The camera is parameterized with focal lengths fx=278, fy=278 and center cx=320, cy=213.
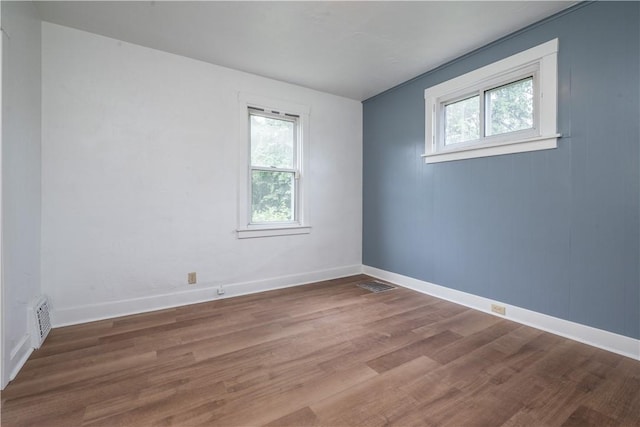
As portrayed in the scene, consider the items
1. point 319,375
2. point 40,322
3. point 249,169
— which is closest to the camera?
point 319,375

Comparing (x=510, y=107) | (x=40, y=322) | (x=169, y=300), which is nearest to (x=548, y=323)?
(x=510, y=107)

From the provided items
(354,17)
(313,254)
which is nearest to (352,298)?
(313,254)

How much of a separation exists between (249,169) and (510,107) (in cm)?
281

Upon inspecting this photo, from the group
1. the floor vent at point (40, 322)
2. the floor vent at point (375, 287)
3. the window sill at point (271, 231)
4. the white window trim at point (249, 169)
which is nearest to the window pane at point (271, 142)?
the white window trim at point (249, 169)

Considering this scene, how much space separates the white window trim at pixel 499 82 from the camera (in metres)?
2.29

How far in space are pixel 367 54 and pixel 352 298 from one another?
2650 millimetres

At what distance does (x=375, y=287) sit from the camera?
359 cm

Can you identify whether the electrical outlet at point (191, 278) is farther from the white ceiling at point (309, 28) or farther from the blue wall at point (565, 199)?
the blue wall at point (565, 199)

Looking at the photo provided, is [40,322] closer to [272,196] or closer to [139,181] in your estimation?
[139,181]

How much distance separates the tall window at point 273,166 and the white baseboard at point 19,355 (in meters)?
2.09

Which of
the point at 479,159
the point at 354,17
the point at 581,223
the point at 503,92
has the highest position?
the point at 354,17

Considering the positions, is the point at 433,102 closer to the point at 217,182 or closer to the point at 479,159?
the point at 479,159

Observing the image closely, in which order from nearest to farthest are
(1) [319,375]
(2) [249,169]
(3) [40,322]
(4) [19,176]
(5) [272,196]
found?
(1) [319,375] → (4) [19,176] → (3) [40,322] → (2) [249,169] → (5) [272,196]

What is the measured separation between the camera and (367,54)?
2.89 m
